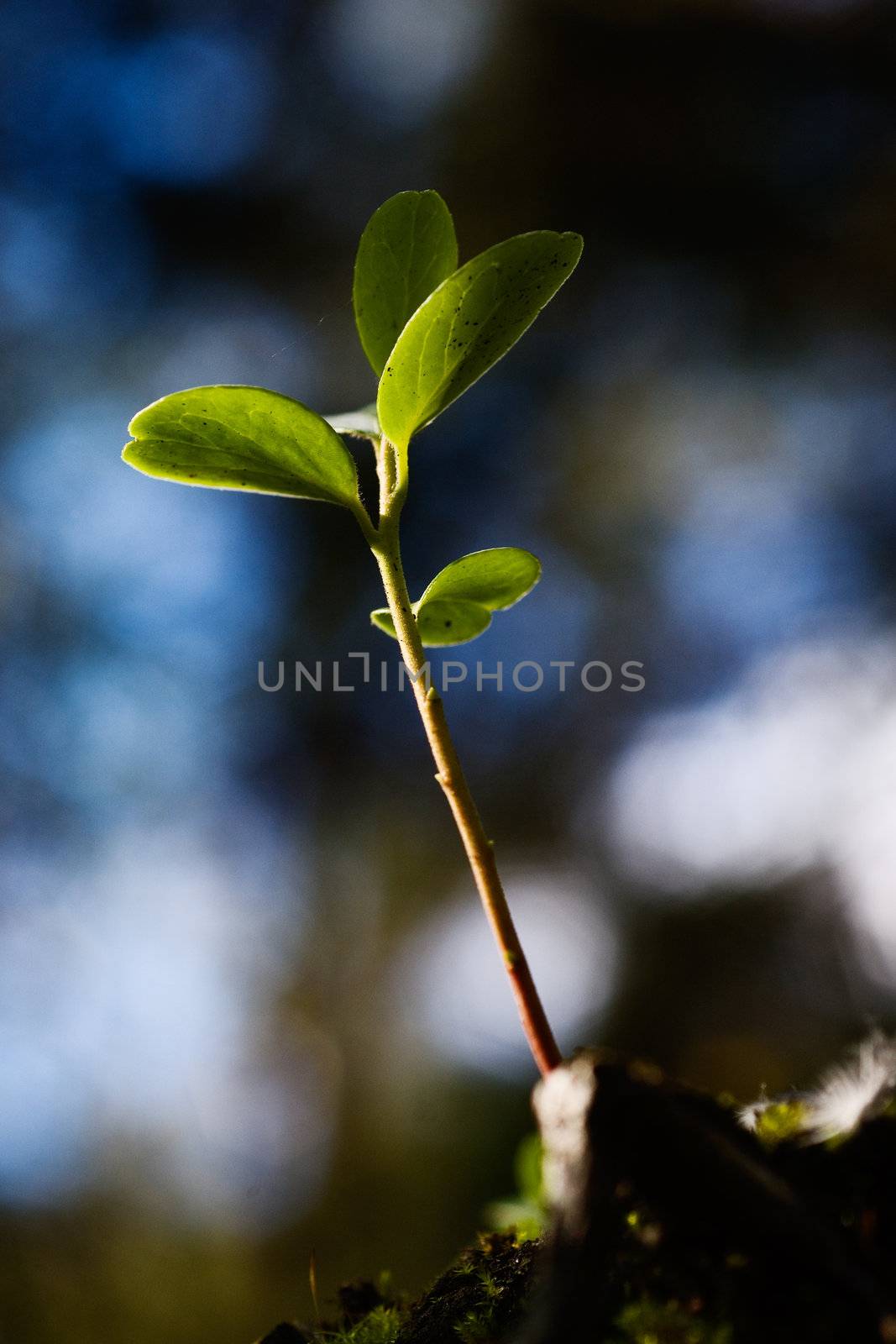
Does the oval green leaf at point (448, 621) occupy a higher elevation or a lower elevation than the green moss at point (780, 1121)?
higher

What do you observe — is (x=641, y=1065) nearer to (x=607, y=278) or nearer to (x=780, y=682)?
(x=780, y=682)

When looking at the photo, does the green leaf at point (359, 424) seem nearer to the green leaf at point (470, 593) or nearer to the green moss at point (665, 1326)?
the green leaf at point (470, 593)

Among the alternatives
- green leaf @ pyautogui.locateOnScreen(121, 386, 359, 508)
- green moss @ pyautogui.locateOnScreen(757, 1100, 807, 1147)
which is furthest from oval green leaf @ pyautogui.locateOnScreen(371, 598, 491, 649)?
green moss @ pyautogui.locateOnScreen(757, 1100, 807, 1147)

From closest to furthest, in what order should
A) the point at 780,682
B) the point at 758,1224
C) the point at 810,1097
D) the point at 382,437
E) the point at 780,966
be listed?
the point at 758,1224
the point at 810,1097
the point at 382,437
the point at 780,966
the point at 780,682

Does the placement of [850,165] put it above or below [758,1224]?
above

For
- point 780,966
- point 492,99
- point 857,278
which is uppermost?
point 492,99

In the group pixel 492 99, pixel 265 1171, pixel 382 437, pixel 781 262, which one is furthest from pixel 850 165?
pixel 265 1171

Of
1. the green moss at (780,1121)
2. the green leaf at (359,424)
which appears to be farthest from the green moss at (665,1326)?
the green leaf at (359,424)

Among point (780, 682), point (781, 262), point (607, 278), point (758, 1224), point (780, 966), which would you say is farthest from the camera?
point (607, 278)
